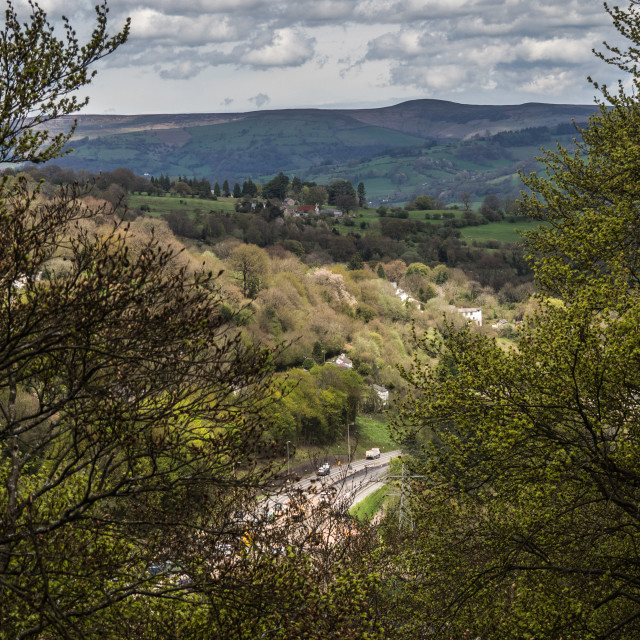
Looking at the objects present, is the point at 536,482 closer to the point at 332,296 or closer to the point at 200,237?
the point at 332,296

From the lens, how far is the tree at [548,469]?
8.44 meters

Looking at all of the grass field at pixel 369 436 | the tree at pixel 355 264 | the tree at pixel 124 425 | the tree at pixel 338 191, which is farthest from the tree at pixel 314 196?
the tree at pixel 124 425

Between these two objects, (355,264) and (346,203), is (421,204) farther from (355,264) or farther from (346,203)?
(355,264)

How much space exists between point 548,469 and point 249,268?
7314cm

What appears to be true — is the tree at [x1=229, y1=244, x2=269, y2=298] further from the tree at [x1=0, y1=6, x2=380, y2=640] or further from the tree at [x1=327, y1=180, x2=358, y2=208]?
the tree at [x1=327, y1=180, x2=358, y2=208]

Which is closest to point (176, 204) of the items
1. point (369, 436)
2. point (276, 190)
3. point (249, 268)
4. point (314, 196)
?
point (276, 190)

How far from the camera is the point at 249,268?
263 feet

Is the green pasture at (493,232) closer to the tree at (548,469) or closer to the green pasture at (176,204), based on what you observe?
the green pasture at (176,204)

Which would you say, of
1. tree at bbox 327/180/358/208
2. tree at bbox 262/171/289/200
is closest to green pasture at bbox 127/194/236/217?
tree at bbox 262/171/289/200

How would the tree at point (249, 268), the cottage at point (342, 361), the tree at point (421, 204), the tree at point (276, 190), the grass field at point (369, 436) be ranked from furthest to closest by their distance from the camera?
the tree at point (421, 204)
the tree at point (276, 190)
the tree at point (249, 268)
the cottage at point (342, 361)
the grass field at point (369, 436)

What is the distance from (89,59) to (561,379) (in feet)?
23.6

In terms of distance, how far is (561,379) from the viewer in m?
9.07

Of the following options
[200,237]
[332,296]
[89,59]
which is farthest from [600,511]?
[200,237]

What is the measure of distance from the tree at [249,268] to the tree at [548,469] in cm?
6584
